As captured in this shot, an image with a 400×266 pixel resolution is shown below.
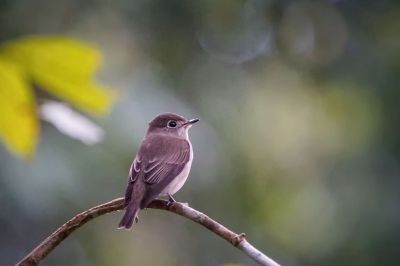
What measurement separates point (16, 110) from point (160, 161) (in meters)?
2.49

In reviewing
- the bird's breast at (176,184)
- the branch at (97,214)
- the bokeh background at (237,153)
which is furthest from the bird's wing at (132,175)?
the bokeh background at (237,153)

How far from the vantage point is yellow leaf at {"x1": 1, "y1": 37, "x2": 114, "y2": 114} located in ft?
2.74

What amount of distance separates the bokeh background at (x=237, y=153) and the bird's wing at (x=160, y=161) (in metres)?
2.20

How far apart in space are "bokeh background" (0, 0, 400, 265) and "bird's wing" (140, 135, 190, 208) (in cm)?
220

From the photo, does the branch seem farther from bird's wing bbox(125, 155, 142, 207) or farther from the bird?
bird's wing bbox(125, 155, 142, 207)

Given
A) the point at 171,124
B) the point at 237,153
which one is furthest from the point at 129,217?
the point at 237,153

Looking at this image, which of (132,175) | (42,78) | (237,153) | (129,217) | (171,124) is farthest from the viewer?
(237,153)

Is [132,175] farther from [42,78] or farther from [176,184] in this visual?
[42,78]

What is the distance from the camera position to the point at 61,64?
84 centimetres

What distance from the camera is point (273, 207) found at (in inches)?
287

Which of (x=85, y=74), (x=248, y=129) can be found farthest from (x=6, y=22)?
(x=85, y=74)

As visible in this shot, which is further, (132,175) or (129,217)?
(132,175)

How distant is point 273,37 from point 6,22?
321 cm

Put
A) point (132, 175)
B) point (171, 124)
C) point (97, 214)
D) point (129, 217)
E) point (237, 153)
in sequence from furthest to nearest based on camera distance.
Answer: point (237, 153)
point (171, 124)
point (132, 175)
point (129, 217)
point (97, 214)
